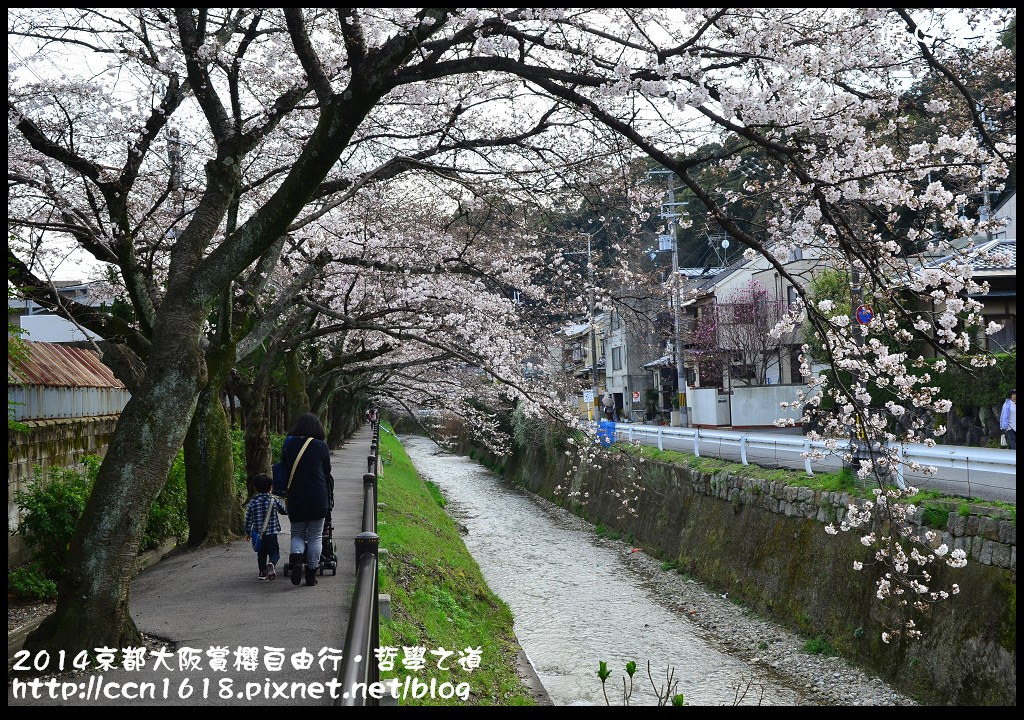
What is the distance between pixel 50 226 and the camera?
7570 mm

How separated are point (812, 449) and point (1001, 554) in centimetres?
343

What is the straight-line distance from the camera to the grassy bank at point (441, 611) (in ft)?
27.5

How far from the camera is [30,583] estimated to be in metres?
8.05

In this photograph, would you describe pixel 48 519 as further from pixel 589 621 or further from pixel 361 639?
pixel 589 621

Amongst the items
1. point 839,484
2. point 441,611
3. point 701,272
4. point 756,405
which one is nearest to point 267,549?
point 441,611

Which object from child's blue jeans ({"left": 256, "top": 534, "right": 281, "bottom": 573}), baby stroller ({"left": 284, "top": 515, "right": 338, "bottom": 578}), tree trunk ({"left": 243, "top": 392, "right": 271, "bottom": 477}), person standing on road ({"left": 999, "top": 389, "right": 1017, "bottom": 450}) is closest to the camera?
child's blue jeans ({"left": 256, "top": 534, "right": 281, "bottom": 573})

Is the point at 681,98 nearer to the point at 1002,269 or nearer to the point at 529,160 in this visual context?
the point at 529,160

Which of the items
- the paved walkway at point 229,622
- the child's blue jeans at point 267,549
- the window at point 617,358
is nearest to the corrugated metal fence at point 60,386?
the paved walkway at point 229,622

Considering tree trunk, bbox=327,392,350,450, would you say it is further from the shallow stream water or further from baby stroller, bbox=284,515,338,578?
baby stroller, bbox=284,515,338,578

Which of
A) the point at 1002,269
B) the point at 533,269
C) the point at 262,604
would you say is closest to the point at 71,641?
the point at 262,604

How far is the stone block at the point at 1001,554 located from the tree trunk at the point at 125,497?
879 cm

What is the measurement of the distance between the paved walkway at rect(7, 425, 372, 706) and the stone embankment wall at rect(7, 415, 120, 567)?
1.37 meters

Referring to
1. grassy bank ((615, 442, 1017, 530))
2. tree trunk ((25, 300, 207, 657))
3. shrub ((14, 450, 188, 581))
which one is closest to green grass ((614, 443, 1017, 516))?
grassy bank ((615, 442, 1017, 530))

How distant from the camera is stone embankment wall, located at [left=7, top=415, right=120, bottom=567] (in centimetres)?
812
